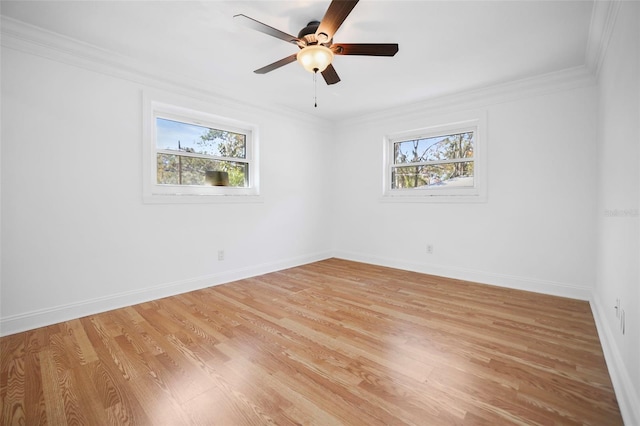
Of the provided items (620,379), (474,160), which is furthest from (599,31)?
(620,379)

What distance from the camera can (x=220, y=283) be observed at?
356 centimetres

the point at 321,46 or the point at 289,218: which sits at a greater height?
the point at 321,46

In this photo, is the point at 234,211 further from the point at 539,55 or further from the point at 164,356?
the point at 539,55

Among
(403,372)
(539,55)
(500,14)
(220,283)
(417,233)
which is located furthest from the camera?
(417,233)

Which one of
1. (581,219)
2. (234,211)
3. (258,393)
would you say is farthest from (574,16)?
(234,211)

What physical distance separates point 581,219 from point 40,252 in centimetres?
519

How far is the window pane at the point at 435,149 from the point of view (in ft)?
12.7

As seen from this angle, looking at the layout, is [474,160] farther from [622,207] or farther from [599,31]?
[622,207]

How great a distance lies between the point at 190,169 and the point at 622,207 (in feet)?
12.8

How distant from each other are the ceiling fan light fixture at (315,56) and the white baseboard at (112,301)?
2670 mm

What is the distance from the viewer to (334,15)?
1.77m

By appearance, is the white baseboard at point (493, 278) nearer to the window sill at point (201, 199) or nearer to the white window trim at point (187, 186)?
the window sill at point (201, 199)

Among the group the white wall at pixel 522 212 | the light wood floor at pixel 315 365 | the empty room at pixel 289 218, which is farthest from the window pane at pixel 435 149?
the light wood floor at pixel 315 365

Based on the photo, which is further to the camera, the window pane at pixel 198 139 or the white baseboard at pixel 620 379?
the window pane at pixel 198 139
